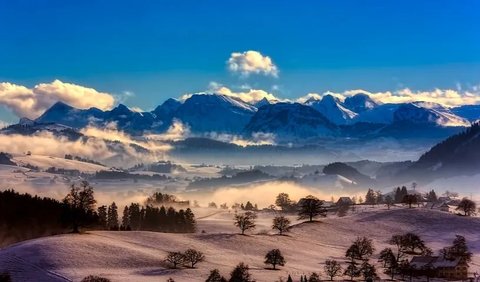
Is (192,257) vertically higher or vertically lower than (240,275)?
higher

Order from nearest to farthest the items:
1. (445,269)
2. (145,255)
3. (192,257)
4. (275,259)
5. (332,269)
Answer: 1. (332,269)
2. (192,257)
3. (145,255)
4. (275,259)
5. (445,269)

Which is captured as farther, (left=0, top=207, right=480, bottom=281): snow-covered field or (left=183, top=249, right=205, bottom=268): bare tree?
(left=183, top=249, right=205, bottom=268): bare tree

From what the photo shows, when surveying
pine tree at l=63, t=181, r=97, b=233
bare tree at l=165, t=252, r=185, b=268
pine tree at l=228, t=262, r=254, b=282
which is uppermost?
pine tree at l=63, t=181, r=97, b=233

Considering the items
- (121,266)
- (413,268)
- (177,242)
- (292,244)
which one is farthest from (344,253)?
(121,266)

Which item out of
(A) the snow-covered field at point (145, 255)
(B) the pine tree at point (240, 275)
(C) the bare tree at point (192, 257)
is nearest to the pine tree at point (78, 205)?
(A) the snow-covered field at point (145, 255)

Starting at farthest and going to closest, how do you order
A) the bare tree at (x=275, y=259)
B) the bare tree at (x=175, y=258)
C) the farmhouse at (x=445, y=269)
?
the farmhouse at (x=445, y=269), the bare tree at (x=275, y=259), the bare tree at (x=175, y=258)

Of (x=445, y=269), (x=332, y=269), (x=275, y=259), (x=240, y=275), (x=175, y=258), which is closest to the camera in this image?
(x=240, y=275)

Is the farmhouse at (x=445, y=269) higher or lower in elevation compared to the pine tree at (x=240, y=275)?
higher

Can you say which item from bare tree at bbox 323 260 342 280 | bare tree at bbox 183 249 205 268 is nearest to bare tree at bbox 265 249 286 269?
bare tree at bbox 323 260 342 280

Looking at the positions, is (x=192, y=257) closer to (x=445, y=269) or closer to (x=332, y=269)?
(x=332, y=269)

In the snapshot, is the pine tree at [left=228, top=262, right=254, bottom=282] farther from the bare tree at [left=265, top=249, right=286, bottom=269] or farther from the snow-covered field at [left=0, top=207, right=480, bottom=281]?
the bare tree at [left=265, top=249, right=286, bottom=269]

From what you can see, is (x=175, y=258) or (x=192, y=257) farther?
(x=192, y=257)

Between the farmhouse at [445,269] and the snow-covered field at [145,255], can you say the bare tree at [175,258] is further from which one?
the farmhouse at [445,269]

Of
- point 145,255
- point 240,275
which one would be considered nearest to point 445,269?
point 240,275
